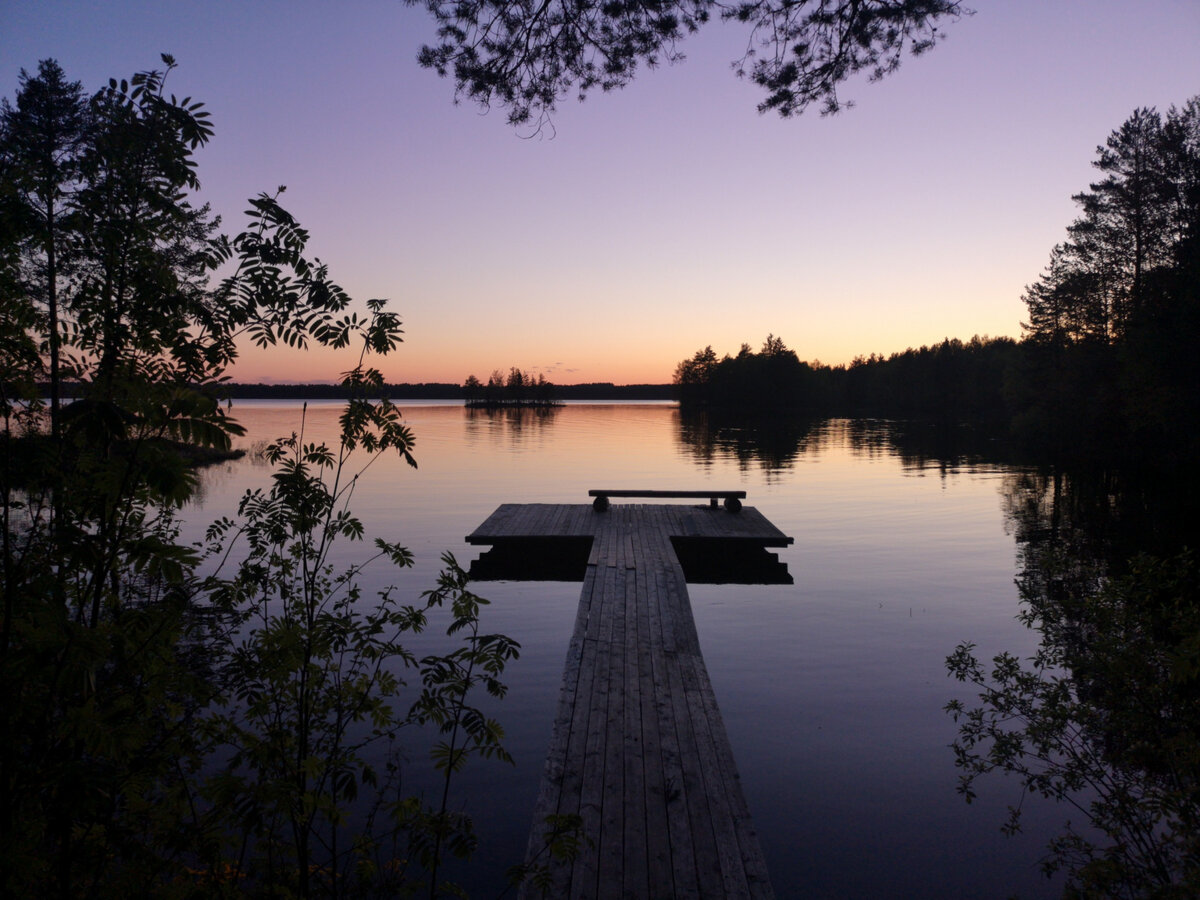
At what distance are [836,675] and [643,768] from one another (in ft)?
18.7

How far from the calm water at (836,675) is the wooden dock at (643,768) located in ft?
3.73

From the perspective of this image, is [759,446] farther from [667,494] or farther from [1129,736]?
[1129,736]

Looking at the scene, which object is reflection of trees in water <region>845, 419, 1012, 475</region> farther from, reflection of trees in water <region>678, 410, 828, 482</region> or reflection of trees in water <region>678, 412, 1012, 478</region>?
Answer: reflection of trees in water <region>678, 410, 828, 482</region>

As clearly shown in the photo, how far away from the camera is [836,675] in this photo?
10.5 m

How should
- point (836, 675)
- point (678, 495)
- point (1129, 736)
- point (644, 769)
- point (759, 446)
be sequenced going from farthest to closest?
1. point (759, 446)
2. point (678, 495)
3. point (836, 675)
4. point (644, 769)
5. point (1129, 736)

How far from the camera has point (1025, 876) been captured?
20.0 ft

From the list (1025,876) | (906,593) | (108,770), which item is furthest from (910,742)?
(108,770)

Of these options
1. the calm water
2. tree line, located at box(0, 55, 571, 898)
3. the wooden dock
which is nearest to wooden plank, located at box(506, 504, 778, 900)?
the wooden dock

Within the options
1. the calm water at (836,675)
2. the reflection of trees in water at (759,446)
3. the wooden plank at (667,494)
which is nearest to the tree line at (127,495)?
the calm water at (836,675)

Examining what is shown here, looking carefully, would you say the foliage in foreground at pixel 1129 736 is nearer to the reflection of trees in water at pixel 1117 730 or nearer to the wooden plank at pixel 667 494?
the reflection of trees in water at pixel 1117 730

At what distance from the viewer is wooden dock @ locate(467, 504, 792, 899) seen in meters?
4.45

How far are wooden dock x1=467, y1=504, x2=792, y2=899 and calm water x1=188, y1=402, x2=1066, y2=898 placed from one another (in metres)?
1.14

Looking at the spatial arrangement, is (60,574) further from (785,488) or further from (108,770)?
(785,488)

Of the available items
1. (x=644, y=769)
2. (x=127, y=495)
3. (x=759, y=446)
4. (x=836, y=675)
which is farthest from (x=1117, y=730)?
(x=759, y=446)
